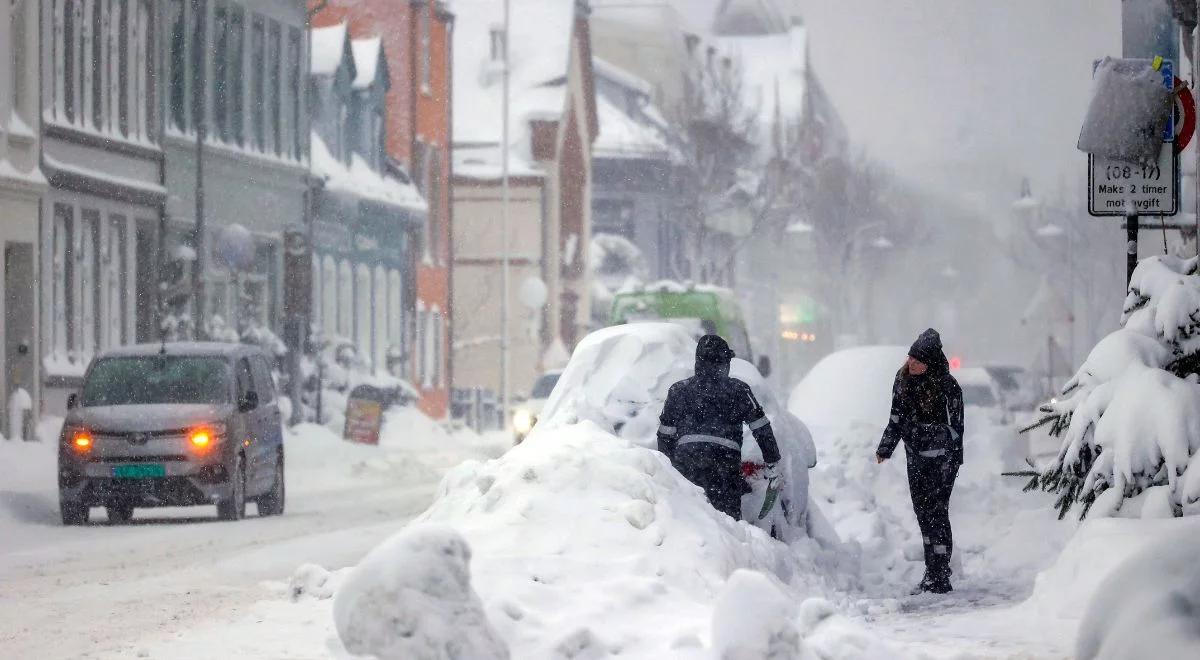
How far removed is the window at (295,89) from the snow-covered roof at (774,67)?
3206 inches

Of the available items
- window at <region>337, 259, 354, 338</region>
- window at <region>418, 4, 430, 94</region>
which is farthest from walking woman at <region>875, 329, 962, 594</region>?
window at <region>418, 4, 430, 94</region>

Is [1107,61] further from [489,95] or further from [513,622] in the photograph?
[489,95]

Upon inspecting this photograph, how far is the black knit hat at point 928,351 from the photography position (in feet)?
47.5

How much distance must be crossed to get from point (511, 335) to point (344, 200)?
55.9 feet

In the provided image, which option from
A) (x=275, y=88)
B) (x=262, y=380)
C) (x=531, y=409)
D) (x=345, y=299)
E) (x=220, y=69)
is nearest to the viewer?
(x=262, y=380)

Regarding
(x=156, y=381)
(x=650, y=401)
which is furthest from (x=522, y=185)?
(x=650, y=401)

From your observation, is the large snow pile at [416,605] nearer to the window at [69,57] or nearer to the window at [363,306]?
the window at [69,57]

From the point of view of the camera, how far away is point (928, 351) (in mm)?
14500

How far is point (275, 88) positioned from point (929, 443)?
32.5m

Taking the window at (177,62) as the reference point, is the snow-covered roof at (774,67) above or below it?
above

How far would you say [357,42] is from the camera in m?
54.7

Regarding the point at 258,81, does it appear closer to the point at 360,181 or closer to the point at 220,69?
the point at 220,69

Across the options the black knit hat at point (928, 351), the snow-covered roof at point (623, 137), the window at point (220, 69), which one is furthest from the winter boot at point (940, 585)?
the snow-covered roof at point (623, 137)

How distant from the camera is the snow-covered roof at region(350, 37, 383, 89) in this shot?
174 ft
